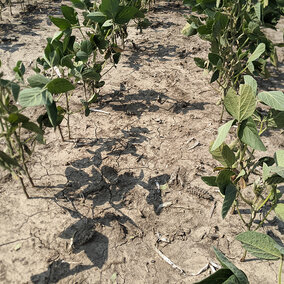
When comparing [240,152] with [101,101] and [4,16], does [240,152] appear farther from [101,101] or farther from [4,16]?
[4,16]

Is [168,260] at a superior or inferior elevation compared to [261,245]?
inferior

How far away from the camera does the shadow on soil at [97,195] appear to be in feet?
4.65

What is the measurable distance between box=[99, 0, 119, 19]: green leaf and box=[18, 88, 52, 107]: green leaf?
0.75 metres

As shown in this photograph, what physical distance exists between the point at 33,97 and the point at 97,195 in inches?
29.2

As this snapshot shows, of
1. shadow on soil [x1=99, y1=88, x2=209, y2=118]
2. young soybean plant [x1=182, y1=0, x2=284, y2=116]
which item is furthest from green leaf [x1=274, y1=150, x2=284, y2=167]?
shadow on soil [x1=99, y1=88, x2=209, y2=118]

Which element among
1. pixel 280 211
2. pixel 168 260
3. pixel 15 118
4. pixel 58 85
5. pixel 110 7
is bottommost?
pixel 168 260

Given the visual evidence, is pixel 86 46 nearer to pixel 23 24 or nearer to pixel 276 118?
pixel 276 118

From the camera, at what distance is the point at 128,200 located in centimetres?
169

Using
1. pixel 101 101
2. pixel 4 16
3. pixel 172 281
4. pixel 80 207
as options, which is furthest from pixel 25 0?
pixel 172 281

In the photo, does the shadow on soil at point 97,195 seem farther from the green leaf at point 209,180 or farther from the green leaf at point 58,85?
the green leaf at point 58,85

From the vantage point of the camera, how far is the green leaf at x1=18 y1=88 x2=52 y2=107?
3.73ft

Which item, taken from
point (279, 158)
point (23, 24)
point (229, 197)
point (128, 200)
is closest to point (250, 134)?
point (279, 158)

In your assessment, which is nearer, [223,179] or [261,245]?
[261,245]

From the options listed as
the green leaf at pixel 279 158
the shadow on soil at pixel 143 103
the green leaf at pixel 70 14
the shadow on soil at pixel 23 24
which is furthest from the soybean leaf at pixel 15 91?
the shadow on soil at pixel 23 24
